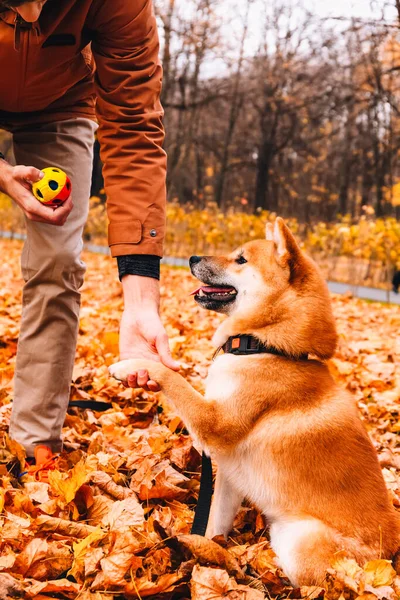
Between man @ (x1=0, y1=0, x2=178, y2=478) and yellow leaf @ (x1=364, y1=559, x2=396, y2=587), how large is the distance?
1027 mm

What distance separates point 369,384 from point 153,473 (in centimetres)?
263

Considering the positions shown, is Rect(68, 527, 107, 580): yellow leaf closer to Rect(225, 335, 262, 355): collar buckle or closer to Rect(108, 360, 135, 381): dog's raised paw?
Rect(108, 360, 135, 381): dog's raised paw

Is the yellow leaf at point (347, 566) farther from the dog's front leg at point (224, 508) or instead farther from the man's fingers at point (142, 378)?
the man's fingers at point (142, 378)

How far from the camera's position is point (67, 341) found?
2861 millimetres

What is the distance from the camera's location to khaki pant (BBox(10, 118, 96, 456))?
2.77 meters

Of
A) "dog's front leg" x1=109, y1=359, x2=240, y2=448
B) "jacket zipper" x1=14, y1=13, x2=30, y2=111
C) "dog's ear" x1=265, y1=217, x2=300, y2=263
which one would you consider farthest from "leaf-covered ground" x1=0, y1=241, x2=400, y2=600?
"jacket zipper" x1=14, y1=13, x2=30, y2=111

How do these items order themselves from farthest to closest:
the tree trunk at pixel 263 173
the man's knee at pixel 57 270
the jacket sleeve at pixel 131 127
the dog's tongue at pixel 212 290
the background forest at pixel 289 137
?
the tree trunk at pixel 263 173 < the background forest at pixel 289 137 < the dog's tongue at pixel 212 290 < the man's knee at pixel 57 270 < the jacket sleeve at pixel 131 127

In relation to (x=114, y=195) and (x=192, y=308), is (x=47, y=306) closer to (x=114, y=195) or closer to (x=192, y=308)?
(x=114, y=195)

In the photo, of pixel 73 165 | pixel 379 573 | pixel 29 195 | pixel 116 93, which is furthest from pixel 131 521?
pixel 116 93

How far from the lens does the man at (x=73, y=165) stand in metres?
2.41

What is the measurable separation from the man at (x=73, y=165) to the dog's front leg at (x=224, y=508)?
55 cm

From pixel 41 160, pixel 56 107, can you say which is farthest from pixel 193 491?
pixel 56 107

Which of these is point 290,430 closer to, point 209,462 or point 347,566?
point 209,462

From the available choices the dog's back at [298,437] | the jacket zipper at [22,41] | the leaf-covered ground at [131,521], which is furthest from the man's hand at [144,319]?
the jacket zipper at [22,41]
